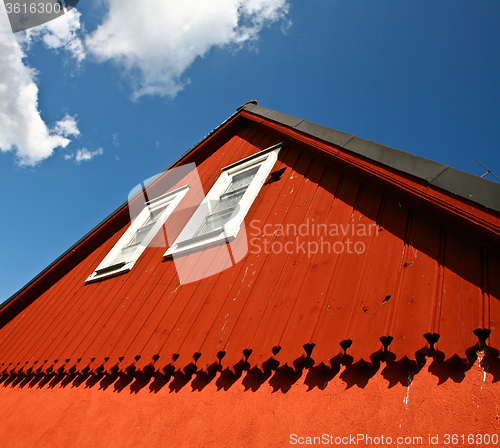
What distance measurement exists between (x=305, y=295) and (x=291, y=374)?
539 mm

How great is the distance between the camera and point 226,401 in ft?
6.09

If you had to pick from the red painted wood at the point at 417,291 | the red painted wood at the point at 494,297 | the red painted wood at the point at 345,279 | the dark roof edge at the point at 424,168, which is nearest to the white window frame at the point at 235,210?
the dark roof edge at the point at 424,168

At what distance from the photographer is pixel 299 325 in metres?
1.95

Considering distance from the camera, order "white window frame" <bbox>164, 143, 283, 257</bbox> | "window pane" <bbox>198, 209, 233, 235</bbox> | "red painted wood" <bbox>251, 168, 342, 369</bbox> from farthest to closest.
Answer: "window pane" <bbox>198, 209, 233, 235</bbox>
"white window frame" <bbox>164, 143, 283, 257</bbox>
"red painted wood" <bbox>251, 168, 342, 369</bbox>

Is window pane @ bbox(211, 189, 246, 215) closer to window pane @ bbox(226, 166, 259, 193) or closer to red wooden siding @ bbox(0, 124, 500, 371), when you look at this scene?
window pane @ bbox(226, 166, 259, 193)

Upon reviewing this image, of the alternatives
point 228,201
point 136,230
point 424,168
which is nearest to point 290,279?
point 424,168

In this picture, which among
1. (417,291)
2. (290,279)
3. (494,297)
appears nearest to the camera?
(494,297)

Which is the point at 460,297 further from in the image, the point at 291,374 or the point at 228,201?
the point at 228,201

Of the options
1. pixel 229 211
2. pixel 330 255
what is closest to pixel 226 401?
pixel 330 255

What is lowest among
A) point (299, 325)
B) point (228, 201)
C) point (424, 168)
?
point (299, 325)

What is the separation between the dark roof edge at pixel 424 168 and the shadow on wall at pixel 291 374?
2.77 feet

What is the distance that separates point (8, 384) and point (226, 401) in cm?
364

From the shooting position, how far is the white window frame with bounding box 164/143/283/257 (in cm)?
335

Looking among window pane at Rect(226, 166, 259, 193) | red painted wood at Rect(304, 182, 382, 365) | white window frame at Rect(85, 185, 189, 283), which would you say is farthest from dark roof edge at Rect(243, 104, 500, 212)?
white window frame at Rect(85, 185, 189, 283)
